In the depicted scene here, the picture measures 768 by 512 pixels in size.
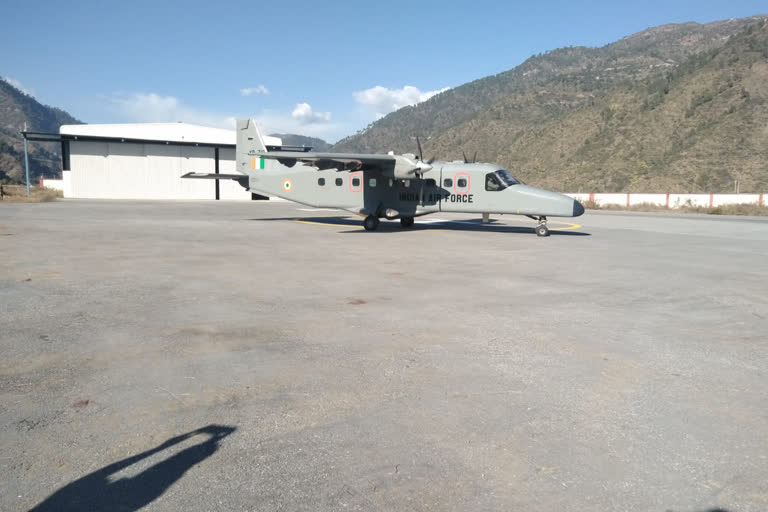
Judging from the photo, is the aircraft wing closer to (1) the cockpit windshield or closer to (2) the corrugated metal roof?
(1) the cockpit windshield

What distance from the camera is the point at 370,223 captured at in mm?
19516

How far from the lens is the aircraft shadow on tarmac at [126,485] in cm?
254

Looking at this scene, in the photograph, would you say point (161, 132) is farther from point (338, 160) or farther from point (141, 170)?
point (338, 160)

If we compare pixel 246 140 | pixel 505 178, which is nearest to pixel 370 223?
pixel 505 178

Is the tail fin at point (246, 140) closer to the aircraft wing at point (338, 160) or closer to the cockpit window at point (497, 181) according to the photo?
the aircraft wing at point (338, 160)

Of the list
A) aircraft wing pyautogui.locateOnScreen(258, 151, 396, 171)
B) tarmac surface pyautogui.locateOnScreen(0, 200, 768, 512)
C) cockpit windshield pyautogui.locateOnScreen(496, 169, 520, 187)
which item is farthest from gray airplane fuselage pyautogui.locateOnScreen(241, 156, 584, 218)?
tarmac surface pyautogui.locateOnScreen(0, 200, 768, 512)

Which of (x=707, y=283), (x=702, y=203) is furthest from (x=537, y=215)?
(x=702, y=203)

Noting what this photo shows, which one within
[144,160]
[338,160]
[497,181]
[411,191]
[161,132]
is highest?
[161,132]

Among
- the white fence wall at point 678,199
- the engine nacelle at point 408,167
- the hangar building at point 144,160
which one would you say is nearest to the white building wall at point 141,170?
the hangar building at point 144,160

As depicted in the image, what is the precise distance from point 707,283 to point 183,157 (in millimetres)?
51951

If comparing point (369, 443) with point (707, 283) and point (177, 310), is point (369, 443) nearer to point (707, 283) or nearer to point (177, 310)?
point (177, 310)

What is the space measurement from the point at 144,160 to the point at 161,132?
13.9ft

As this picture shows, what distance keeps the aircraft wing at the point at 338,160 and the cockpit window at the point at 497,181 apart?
3638 millimetres

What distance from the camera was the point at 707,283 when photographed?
9.06 m
